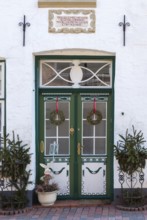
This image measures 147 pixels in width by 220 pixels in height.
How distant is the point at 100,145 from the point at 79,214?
153cm

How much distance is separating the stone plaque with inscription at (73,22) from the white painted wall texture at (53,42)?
0.09 m

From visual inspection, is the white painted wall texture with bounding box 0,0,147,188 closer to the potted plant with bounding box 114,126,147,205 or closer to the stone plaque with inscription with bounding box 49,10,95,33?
the stone plaque with inscription with bounding box 49,10,95,33

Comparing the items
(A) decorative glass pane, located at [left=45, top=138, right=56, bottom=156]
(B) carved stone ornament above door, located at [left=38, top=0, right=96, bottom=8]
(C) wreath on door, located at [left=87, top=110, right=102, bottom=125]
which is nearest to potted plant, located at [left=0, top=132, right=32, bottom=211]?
(A) decorative glass pane, located at [left=45, top=138, right=56, bottom=156]

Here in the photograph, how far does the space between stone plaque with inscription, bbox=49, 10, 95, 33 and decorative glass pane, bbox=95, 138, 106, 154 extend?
2.17m

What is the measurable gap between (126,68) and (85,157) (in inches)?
76.2

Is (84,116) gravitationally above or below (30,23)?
below

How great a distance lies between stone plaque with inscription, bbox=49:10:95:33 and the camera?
812 cm

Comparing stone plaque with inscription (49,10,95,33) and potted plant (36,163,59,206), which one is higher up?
stone plaque with inscription (49,10,95,33)

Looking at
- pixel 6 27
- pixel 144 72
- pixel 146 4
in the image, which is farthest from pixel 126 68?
pixel 6 27

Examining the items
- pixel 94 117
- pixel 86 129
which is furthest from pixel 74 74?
pixel 86 129

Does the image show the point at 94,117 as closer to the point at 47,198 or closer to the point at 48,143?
the point at 48,143

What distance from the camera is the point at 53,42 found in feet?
26.6

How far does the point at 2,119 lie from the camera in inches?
327

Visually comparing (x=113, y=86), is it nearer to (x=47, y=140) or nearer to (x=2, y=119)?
(x=47, y=140)
